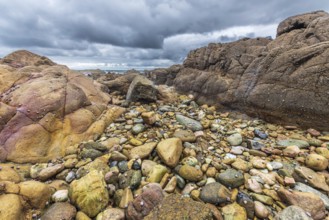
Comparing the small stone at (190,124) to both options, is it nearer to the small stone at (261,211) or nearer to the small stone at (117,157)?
the small stone at (117,157)

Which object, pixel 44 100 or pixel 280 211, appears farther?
pixel 44 100

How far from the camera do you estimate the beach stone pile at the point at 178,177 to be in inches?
169

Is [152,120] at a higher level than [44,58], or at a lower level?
lower

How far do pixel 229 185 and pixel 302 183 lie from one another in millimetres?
2161

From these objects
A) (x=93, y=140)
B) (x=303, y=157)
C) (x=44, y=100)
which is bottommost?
(x=93, y=140)

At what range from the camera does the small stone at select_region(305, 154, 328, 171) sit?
5.56 m

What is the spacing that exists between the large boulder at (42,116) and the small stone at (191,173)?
443 cm

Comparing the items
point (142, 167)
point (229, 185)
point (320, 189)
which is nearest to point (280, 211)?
point (229, 185)

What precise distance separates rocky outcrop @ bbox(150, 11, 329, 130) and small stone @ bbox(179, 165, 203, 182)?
5859 millimetres

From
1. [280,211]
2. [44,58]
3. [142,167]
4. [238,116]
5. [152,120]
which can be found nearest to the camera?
[280,211]

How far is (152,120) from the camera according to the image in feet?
27.5

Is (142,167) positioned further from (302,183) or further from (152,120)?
(302,183)

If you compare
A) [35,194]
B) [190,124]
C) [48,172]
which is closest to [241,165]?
[190,124]

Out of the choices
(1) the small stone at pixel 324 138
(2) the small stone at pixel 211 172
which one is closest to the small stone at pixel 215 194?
(2) the small stone at pixel 211 172
